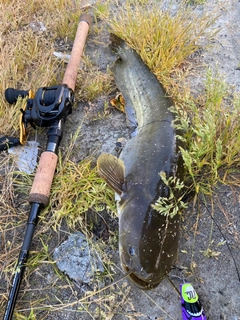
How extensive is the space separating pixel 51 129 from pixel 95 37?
1.76 metres

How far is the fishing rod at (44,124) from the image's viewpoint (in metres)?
2.51

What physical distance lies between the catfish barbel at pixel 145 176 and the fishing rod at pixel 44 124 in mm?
441

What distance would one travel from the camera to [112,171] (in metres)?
2.69

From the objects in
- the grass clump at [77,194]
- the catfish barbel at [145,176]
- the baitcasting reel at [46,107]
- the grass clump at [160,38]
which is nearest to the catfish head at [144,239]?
the catfish barbel at [145,176]

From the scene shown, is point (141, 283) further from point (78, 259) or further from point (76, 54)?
point (76, 54)

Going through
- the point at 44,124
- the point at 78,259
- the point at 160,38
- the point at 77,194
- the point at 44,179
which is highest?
the point at 160,38

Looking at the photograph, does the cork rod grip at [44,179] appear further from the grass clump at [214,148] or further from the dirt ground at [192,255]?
the grass clump at [214,148]

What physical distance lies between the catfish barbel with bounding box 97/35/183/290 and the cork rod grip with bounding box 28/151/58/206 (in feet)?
1.31

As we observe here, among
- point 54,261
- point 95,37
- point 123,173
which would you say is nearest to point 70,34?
point 95,37

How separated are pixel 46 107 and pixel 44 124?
0.17m

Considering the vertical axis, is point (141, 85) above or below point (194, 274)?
above

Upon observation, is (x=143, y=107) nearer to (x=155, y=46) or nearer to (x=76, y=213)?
(x=155, y=46)

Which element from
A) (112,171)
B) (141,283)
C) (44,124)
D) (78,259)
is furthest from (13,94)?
(141,283)

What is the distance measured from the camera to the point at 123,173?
2.75 m
